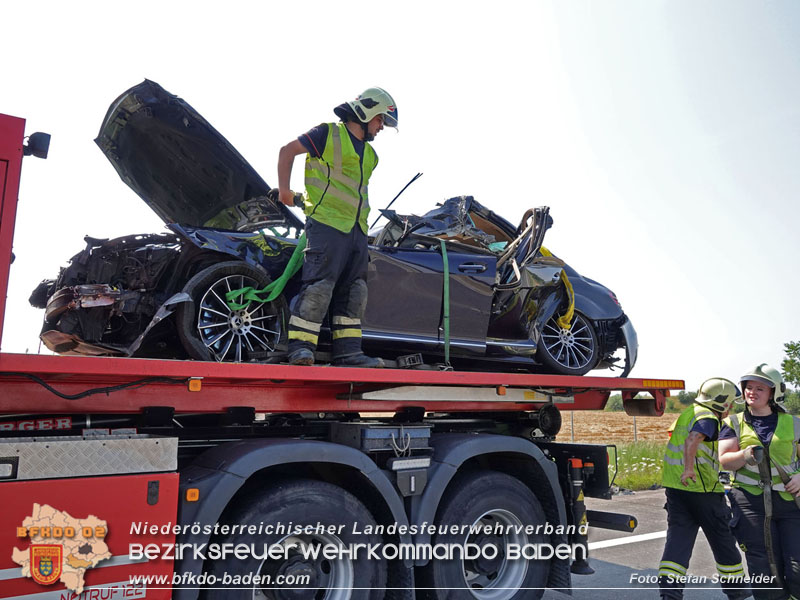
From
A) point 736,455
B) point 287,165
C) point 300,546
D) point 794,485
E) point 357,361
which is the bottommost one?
point 300,546

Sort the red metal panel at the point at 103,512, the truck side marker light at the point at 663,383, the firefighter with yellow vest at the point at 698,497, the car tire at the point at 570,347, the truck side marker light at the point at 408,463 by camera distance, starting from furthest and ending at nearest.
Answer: the car tire at the point at 570,347
the truck side marker light at the point at 663,383
the firefighter with yellow vest at the point at 698,497
the truck side marker light at the point at 408,463
the red metal panel at the point at 103,512

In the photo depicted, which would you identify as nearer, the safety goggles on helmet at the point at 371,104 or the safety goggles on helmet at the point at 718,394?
the safety goggles on helmet at the point at 371,104

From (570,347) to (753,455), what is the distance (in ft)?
7.09

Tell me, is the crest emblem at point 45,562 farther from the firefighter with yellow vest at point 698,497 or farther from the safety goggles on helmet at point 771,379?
the safety goggles on helmet at point 771,379

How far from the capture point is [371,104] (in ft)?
13.4

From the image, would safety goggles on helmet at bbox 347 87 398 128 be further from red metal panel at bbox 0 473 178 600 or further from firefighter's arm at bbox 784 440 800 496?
firefighter's arm at bbox 784 440 800 496

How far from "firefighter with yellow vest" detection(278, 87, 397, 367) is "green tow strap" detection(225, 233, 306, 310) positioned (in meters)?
0.38

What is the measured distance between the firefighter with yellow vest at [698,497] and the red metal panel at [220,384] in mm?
885

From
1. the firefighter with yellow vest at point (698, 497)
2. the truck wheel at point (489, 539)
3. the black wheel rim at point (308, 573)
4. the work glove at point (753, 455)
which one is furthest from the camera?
the firefighter with yellow vest at point (698, 497)

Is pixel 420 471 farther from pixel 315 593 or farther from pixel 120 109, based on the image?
pixel 120 109

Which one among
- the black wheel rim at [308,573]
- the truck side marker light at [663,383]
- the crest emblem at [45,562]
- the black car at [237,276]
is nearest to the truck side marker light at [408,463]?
the black wheel rim at [308,573]

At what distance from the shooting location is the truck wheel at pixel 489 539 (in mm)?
3750

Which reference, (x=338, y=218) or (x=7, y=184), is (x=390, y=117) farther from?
(x=7, y=184)

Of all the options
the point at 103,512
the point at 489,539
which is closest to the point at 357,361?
the point at 489,539
